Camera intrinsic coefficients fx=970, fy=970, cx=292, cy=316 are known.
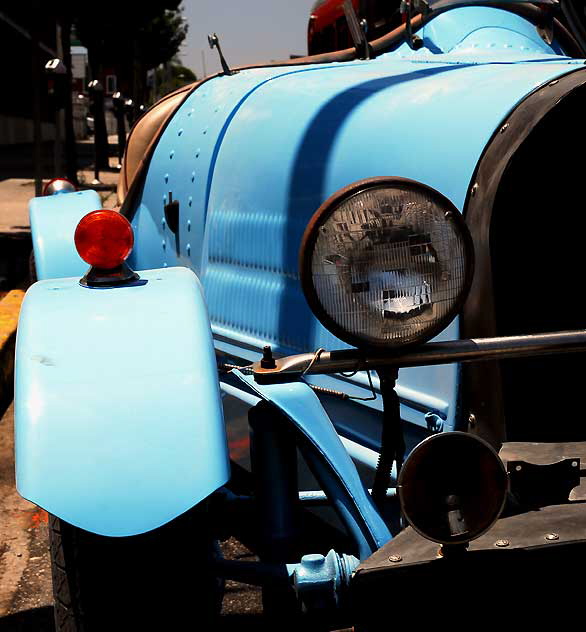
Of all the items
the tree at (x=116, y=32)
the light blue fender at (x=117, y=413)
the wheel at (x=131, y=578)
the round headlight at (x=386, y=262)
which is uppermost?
the tree at (x=116, y=32)

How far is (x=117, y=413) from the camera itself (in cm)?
182

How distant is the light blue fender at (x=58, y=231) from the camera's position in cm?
327

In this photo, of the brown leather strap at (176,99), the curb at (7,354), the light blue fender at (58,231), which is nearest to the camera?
the light blue fender at (58,231)

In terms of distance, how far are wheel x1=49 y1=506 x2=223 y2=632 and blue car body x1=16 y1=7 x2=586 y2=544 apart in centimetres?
19

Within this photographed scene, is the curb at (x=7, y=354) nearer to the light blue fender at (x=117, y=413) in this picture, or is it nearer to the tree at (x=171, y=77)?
the light blue fender at (x=117, y=413)

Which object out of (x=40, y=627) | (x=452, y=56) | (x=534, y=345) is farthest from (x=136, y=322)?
(x=452, y=56)

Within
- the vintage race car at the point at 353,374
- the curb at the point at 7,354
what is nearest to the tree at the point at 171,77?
the curb at the point at 7,354

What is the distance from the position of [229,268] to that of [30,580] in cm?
114

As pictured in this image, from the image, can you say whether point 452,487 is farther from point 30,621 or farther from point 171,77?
point 171,77

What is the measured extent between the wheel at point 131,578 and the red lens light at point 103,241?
616 mm

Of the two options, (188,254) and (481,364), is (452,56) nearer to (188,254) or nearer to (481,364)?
(188,254)

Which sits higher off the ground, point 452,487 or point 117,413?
point 117,413

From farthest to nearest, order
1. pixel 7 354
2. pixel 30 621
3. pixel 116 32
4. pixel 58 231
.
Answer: pixel 116 32, pixel 7 354, pixel 58 231, pixel 30 621

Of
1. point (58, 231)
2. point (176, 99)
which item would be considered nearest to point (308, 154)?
point (58, 231)
